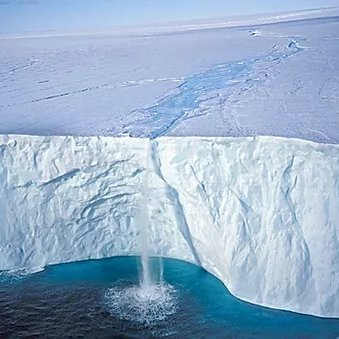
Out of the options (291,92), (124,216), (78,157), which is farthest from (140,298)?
(291,92)

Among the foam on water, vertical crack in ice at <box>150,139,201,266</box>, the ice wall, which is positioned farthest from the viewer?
vertical crack in ice at <box>150,139,201,266</box>

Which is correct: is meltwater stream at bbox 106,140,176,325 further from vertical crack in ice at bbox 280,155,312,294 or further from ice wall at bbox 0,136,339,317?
vertical crack in ice at bbox 280,155,312,294

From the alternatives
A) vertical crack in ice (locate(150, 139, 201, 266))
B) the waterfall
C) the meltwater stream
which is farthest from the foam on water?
vertical crack in ice (locate(150, 139, 201, 266))

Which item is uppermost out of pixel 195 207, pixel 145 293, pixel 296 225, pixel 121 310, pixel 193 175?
pixel 193 175

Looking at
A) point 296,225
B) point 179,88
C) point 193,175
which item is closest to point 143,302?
point 193,175

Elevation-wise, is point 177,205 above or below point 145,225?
above

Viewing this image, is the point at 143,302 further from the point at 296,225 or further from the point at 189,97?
the point at 189,97

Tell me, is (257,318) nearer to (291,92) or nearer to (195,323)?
(195,323)
